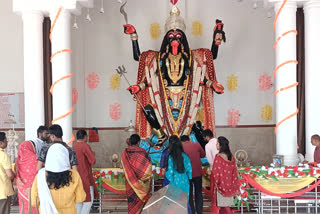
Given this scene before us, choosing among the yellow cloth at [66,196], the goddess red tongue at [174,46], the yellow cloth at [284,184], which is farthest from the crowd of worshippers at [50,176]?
the goddess red tongue at [174,46]

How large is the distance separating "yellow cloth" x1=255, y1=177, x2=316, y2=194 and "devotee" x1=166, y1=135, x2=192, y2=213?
1381 millimetres

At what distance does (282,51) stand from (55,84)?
374 cm

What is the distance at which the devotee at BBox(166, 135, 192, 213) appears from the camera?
531 cm

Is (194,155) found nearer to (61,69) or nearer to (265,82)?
(61,69)

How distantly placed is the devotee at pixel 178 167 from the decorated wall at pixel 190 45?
4364 millimetres

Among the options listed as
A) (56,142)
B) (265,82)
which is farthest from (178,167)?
(265,82)

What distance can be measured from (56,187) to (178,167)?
1644 mm

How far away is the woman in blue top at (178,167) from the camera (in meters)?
5.31

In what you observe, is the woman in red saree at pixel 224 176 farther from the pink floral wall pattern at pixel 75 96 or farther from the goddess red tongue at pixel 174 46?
the pink floral wall pattern at pixel 75 96

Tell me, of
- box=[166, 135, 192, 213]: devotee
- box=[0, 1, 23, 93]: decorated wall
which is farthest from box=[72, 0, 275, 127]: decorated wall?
box=[166, 135, 192, 213]: devotee

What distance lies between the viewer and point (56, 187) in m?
4.11

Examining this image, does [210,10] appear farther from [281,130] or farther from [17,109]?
[17,109]

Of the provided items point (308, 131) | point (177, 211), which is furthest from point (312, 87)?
point (177, 211)

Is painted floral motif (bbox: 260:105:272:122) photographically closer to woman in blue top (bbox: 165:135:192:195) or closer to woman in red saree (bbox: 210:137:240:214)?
woman in red saree (bbox: 210:137:240:214)
